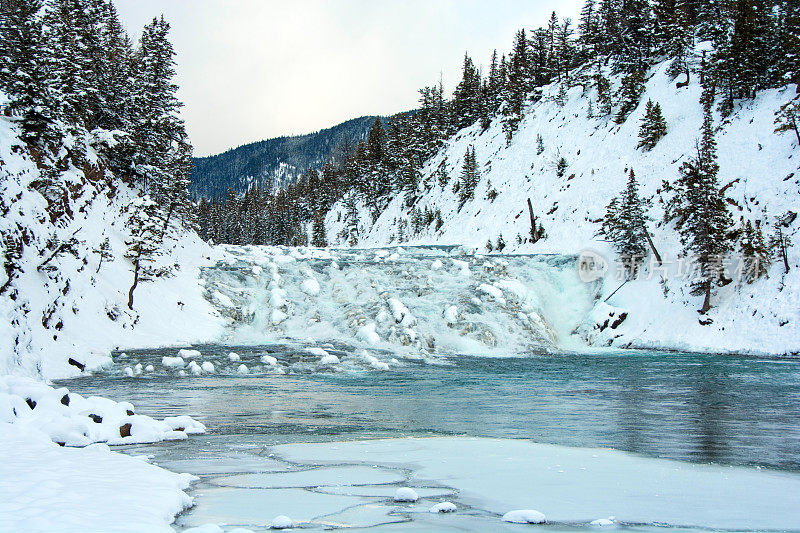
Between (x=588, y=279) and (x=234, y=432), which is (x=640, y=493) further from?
(x=588, y=279)

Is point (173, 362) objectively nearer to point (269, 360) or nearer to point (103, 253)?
point (269, 360)

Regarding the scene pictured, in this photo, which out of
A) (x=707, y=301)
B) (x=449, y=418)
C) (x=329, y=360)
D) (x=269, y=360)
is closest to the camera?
(x=449, y=418)

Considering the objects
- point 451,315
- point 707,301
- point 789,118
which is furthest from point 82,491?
point 789,118

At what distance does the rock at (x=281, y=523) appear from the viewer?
13.7 feet

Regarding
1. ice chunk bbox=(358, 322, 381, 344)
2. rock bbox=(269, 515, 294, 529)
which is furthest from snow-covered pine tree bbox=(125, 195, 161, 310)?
rock bbox=(269, 515, 294, 529)

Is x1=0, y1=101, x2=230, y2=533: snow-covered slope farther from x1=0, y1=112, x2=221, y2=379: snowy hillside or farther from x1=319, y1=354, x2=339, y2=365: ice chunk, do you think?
x1=319, y1=354, x2=339, y2=365: ice chunk

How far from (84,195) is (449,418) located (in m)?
21.7

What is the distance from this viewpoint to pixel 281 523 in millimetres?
4180

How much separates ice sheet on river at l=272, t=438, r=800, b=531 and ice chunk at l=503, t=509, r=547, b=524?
0.17 metres

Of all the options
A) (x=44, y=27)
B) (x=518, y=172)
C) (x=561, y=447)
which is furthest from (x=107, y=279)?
(x=518, y=172)

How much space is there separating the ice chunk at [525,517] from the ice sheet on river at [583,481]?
0.17m

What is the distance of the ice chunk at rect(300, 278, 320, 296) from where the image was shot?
91.4ft

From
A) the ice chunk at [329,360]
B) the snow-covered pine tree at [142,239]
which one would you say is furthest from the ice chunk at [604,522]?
the snow-covered pine tree at [142,239]

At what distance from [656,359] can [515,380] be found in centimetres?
924
